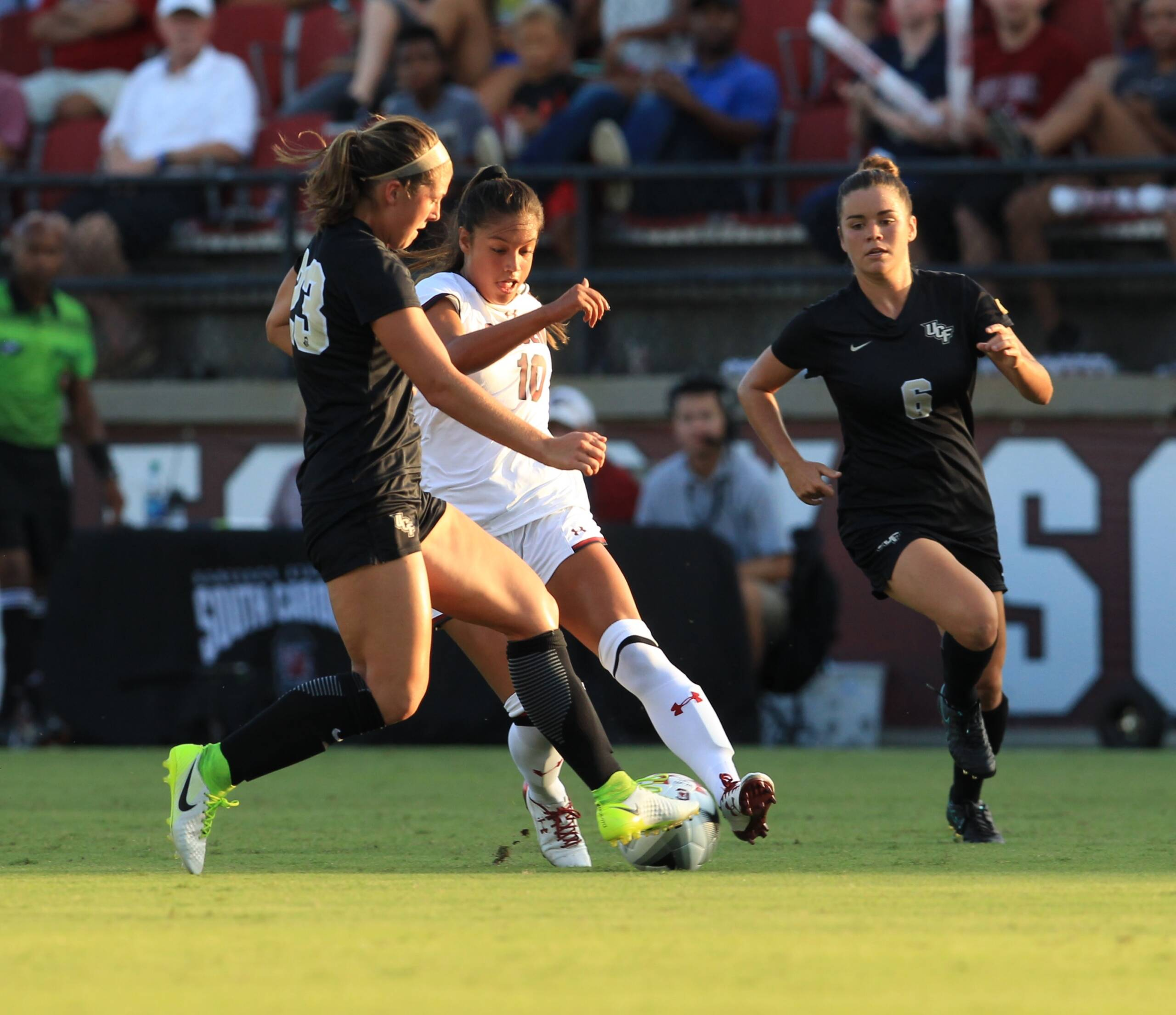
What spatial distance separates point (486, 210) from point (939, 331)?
1.47 m

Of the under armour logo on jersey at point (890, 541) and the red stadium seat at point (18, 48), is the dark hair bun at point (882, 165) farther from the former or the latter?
the red stadium seat at point (18, 48)

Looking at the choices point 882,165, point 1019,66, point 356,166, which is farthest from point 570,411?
point 356,166

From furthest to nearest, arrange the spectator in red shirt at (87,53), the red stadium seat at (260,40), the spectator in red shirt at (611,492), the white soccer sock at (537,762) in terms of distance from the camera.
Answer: the spectator in red shirt at (87,53), the red stadium seat at (260,40), the spectator in red shirt at (611,492), the white soccer sock at (537,762)

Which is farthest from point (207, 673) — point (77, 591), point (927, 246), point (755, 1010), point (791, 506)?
point (755, 1010)

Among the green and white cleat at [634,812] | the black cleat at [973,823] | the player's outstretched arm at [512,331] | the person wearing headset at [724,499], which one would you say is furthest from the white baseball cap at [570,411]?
the green and white cleat at [634,812]

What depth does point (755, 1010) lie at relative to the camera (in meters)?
2.80

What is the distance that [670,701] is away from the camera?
506 cm

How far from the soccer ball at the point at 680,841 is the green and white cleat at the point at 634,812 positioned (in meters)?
0.03

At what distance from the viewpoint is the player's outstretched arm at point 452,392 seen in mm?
4508

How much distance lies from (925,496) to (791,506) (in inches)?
215

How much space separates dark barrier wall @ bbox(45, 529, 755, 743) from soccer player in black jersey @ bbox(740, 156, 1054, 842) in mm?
3988

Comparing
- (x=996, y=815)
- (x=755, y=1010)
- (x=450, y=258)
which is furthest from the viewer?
(x=996, y=815)

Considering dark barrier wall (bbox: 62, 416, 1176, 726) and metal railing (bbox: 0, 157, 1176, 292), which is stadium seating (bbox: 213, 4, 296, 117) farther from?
dark barrier wall (bbox: 62, 416, 1176, 726)

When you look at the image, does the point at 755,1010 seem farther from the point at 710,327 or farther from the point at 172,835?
the point at 710,327
